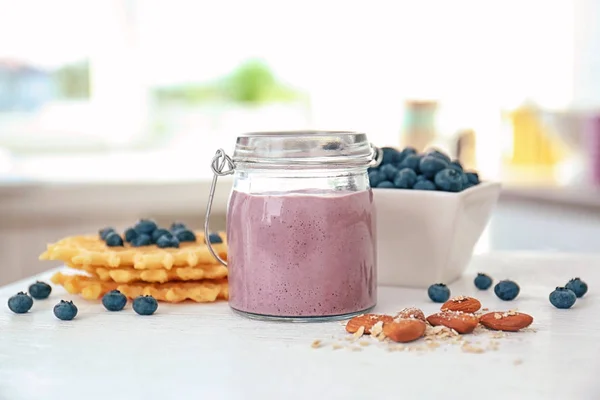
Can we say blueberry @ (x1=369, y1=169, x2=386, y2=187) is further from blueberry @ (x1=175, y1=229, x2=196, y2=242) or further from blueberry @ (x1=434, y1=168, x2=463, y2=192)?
blueberry @ (x1=175, y1=229, x2=196, y2=242)

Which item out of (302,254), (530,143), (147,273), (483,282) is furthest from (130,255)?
(530,143)

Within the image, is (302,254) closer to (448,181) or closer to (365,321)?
(365,321)

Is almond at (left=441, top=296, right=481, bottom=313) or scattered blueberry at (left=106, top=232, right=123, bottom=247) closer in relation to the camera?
almond at (left=441, top=296, right=481, bottom=313)

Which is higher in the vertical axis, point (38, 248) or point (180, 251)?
point (180, 251)

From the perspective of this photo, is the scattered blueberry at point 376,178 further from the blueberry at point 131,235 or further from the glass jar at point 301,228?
the blueberry at point 131,235

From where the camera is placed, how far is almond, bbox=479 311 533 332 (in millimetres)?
914

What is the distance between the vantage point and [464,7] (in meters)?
4.17

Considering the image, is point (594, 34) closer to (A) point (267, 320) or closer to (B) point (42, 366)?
(A) point (267, 320)

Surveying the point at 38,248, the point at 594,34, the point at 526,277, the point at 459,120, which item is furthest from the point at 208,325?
the point at 459,120

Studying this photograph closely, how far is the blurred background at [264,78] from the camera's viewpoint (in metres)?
3.52

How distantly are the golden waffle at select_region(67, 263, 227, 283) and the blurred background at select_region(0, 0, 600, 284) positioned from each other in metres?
2.23

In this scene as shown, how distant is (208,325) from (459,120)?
348cm

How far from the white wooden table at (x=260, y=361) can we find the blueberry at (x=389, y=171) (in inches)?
8.7

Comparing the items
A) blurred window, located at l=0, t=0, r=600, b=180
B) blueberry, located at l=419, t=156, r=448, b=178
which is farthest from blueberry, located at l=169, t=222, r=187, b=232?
blurred window, located at l=0, t=0, r=600, b=180
